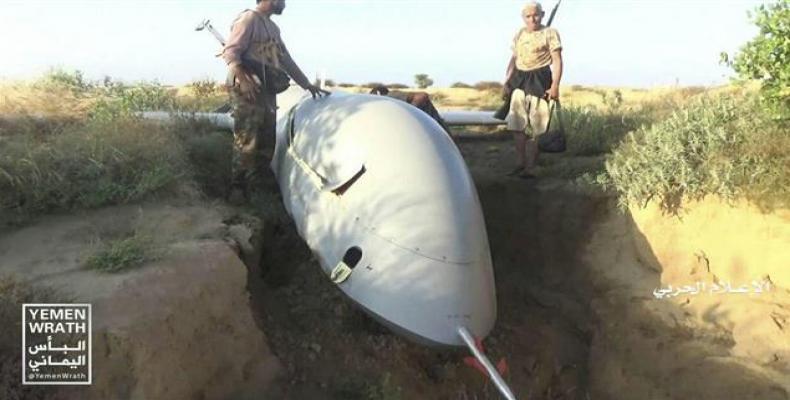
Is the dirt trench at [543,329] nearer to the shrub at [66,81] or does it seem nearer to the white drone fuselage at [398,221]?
the white drone fuselage at [398,221]

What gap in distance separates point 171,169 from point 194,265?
2.02 metres

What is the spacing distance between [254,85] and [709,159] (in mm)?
4560

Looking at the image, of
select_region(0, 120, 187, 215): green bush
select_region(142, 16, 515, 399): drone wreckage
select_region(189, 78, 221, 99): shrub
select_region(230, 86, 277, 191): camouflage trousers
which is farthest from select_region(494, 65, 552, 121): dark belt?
select_region(189, 78, 221, 99): shrub

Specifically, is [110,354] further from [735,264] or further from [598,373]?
[735,264]

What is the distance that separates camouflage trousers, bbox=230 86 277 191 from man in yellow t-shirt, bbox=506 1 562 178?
2.89 m

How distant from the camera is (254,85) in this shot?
6.98 meters

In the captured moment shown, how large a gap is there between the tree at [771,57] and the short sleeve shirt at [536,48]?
188cm

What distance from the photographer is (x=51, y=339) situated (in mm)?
4383

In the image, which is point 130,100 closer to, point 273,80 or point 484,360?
point 273,80

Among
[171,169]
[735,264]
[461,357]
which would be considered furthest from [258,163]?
[735,264]

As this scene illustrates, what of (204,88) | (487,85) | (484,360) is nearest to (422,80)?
(487,85)

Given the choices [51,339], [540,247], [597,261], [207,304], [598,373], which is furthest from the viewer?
[540,247]

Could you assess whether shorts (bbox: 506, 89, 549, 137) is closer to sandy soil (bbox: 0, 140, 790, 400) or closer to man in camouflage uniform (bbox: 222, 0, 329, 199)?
sandy soil (bbox: 0, 140, 790, 400)

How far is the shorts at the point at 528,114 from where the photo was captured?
7926mm
